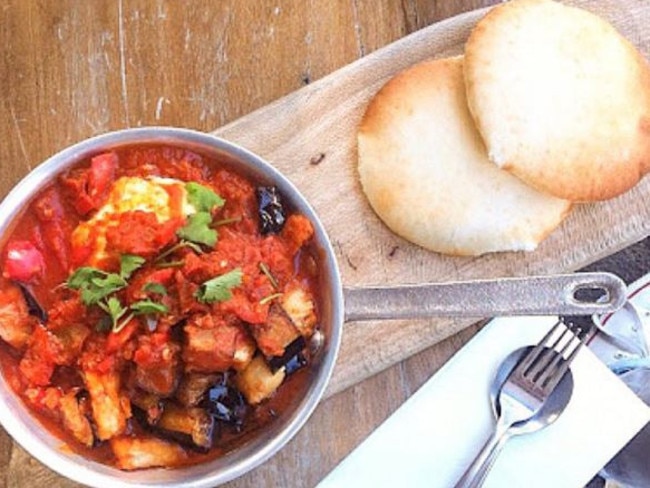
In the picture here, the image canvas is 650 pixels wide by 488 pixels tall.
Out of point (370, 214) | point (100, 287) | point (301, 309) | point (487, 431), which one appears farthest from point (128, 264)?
point (487, 431)

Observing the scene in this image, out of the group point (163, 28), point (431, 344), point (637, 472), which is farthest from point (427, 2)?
point (637, 472)

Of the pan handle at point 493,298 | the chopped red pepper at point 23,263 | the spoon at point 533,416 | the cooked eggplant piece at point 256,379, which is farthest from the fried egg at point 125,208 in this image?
the spoon at point 533,416

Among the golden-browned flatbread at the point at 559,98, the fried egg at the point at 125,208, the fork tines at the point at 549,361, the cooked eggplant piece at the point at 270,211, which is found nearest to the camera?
the fried egg at the point at 125,208

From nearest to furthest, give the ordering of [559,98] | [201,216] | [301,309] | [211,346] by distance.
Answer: [211,346] → [201,216] → [301,309] → [559,98]

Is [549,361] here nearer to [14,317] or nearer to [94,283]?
[94,283]

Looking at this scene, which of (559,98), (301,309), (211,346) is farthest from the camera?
(559,98)

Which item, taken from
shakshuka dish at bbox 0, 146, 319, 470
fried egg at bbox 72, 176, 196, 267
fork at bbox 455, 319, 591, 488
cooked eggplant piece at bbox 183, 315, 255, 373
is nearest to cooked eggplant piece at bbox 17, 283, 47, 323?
shakshuka dish at bbox 0, 146, 319, 470

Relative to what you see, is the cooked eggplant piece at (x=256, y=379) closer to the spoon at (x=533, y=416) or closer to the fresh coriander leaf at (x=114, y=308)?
the fresh coriander leaf at (x=114, y=308)

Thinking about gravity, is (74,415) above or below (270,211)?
below
